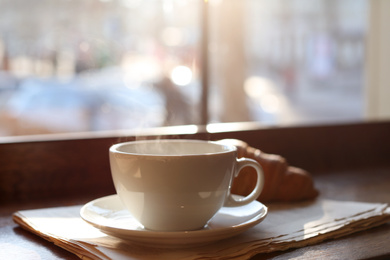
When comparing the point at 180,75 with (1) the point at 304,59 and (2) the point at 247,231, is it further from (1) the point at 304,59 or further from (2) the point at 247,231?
(2) the point at 247,231

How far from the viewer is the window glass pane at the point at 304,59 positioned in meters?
3.82

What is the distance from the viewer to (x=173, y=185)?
452mm

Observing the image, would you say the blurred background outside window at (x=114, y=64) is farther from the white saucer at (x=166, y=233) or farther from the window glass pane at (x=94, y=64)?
the white saucer at (x=166, y=233)

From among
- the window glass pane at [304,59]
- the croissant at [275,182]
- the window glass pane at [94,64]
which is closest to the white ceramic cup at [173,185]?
the croissant at [275,182]

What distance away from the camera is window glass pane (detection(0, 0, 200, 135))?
2.66 meters

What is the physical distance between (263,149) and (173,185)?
0.56 m

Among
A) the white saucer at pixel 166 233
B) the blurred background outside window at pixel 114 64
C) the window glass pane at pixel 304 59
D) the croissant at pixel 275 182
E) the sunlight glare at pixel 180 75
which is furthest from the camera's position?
the window glass pane at pixel 304 59

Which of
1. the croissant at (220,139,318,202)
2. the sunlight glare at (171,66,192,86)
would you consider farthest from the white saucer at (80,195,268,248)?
the sunlight glare at (171,66,192,86)

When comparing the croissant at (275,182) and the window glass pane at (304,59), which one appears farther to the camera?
the window glass pane at (304,59)

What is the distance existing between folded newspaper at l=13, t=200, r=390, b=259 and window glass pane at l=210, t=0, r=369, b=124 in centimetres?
279

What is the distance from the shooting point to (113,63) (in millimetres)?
2875

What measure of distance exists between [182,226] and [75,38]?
2.43 meters

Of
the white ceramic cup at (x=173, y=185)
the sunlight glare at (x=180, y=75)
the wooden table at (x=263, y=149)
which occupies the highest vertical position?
the sunlight glare at (x=180, y=75)

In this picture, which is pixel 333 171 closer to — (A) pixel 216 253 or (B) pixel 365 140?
(B) pixel 365 140
